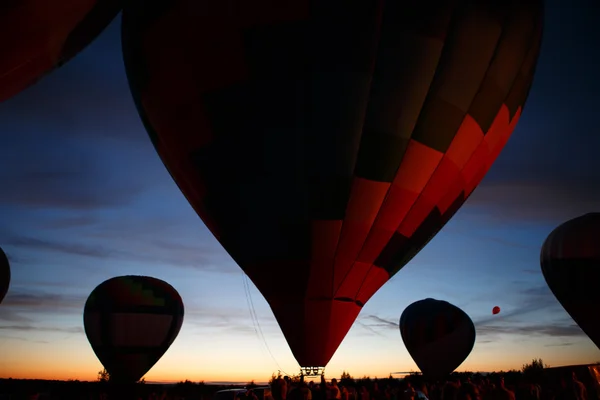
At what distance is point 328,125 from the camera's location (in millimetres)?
8281

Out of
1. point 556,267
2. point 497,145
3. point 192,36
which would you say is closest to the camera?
point 192,36

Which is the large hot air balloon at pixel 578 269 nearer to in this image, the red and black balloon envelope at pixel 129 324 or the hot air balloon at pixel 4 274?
the red and black balloon envelope at pixel 129 324

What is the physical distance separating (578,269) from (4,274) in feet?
71.5

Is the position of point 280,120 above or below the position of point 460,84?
below

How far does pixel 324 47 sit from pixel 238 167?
2.50m

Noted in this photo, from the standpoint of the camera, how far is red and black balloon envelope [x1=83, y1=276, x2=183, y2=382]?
20969 mm

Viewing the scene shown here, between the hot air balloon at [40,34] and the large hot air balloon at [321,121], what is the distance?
352 centimetres

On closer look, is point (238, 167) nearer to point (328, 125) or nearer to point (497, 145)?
point (328, 125)

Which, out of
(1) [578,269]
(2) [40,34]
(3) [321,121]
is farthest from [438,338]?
(2) [40,34]

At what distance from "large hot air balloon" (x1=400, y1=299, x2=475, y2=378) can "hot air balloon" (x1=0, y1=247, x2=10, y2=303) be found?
17323 mm

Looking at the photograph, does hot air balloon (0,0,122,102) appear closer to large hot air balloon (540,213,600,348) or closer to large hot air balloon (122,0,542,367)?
large hot air balloon (122,0,542,367)

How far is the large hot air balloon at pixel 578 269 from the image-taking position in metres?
17.3

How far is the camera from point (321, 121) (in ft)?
27.1

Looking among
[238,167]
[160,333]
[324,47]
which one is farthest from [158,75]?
[160,333]
